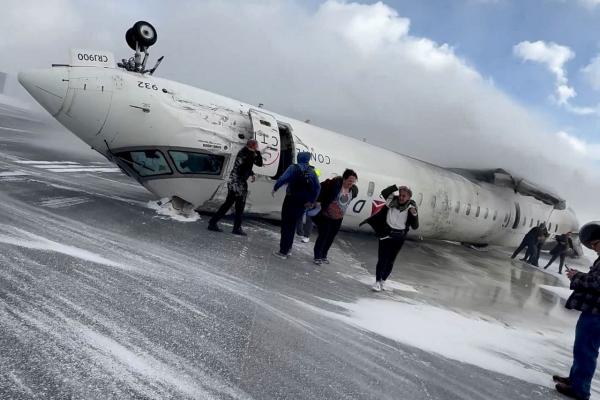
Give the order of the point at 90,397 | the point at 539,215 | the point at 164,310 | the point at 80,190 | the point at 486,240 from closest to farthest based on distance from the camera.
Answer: the point at 90,397
the point at 164,310
the point at 80,190
the point at 486,240
the point at 539,215

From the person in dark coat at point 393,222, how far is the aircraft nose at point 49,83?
255 inches

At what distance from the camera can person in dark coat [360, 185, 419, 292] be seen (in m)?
6.20

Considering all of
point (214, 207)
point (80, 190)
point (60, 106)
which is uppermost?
point (60, 106)

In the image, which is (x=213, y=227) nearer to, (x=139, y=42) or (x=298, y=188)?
(x=298, y=188)

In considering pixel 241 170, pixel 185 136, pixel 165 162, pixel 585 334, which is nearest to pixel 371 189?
pixel 241 170

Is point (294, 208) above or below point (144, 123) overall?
below

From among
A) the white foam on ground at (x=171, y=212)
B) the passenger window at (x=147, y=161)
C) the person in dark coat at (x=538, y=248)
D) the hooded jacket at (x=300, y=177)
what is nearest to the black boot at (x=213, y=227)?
the white foam on ground at (x=171, y=212)

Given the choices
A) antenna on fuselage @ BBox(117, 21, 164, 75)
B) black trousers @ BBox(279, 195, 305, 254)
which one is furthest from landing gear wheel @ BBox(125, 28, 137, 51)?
black trousers @ BBox(279, 195, 305, 254)

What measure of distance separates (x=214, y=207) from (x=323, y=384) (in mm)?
6511

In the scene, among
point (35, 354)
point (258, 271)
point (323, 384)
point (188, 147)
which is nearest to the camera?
point (35, 354)

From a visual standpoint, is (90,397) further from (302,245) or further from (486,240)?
(486,240)

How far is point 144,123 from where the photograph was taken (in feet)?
26.9

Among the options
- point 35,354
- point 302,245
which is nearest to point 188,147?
point 302,245

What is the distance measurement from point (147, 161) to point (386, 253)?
17.9 ft
